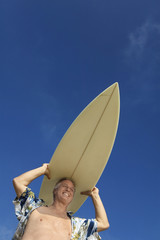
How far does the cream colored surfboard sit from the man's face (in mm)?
264

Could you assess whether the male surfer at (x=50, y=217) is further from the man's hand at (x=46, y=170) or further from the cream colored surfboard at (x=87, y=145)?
the cream colored surfboard at (x=87, y=145)

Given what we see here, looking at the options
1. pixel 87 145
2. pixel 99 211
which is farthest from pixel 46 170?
pixel 99 211

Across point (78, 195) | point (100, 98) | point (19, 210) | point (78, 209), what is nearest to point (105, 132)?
point (100, 98)

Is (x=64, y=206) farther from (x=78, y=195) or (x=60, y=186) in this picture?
(x=78, y=195)

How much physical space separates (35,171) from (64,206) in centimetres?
69

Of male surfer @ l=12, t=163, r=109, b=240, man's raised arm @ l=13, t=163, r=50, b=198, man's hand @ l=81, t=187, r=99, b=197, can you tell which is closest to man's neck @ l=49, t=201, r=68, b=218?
male surfer @ l=12, t=163, r=109, b=240

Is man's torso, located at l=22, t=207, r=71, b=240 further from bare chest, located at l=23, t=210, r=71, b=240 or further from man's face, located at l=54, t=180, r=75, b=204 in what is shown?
man's face, located at l=54, t=180, r=75, b=204

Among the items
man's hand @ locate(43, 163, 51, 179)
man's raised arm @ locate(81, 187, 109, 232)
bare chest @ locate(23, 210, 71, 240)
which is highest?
man's hand @ locate(43, 163, 51, 179)

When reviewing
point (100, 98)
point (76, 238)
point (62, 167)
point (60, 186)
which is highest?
point (100, 98)

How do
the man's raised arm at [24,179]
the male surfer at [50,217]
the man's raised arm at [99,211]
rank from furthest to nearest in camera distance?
the man's raised arm at [99,211]
the man's raised arm at [24,179]
the male surfer at [50,217]

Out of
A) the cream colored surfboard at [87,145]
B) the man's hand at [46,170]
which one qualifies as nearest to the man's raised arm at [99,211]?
the cream colored surfboard at [87,145]

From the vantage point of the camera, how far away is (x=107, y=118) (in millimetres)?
4113

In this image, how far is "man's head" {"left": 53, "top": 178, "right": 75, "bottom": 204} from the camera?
3.63m

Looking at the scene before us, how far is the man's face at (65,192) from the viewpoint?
3.62m
